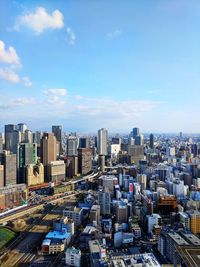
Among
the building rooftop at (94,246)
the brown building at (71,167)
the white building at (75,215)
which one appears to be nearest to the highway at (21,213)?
the white building at (75,215)

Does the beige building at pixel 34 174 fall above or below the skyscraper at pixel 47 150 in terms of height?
below

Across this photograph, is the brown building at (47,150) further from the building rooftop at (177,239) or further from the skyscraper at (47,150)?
the building rooftop at (177,239)

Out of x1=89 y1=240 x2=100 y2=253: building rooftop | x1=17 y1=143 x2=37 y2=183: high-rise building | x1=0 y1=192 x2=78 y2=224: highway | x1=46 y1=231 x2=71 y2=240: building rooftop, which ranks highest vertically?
x1=17 y1=143 x2=37 y2=183: high-rise building

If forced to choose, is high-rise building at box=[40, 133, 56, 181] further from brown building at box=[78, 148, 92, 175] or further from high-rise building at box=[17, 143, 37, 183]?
brown building at box=[78, 148, 92, 175]

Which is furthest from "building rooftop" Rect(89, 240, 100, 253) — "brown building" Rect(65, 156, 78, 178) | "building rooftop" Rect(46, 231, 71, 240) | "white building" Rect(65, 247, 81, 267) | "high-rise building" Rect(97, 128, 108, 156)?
"high-rise building" Rect(97, 128, 108, 156)

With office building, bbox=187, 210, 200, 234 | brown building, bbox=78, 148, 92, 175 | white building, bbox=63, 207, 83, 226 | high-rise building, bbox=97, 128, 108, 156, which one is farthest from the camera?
high-rise building, bbox=97, 128, 108, 156

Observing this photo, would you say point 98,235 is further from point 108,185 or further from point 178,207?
point 108,185

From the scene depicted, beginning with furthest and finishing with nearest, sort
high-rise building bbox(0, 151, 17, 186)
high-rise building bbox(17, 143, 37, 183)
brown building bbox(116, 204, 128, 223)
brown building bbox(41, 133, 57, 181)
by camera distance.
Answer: brown building bbox(41, 133, 57, 181), high-rise building bbox(17, 143, 37, 183), high-rise building bbox(0, 151, 17, 186), brown building bbox(116, 204, 128, 223)

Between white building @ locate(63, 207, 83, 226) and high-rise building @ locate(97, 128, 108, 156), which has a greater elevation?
high-rise building @ locate(97, 128, 108, 156)
